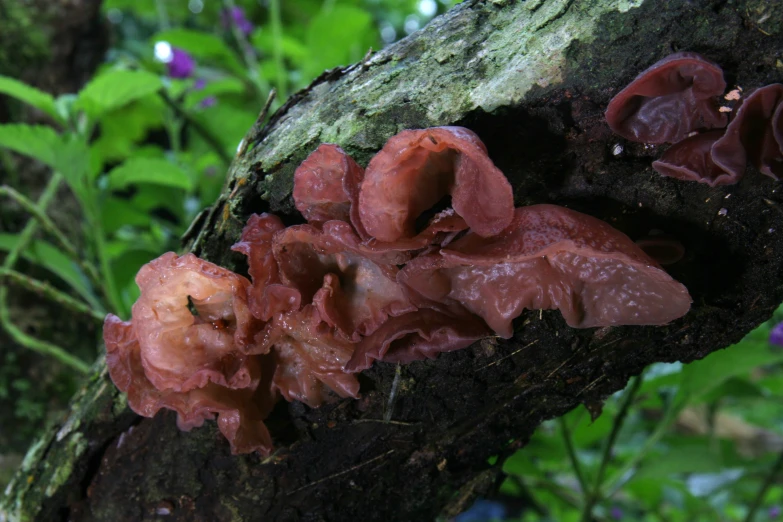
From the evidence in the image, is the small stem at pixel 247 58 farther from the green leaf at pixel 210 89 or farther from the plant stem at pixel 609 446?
the plant stem at pixel 609 446

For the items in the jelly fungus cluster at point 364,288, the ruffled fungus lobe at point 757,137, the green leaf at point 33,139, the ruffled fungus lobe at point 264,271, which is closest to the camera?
the ruffled fungus lobe at point 757,137

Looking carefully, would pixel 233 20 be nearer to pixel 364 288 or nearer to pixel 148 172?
pixel 148 172

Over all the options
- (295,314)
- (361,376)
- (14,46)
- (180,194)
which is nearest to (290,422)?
(361,376)

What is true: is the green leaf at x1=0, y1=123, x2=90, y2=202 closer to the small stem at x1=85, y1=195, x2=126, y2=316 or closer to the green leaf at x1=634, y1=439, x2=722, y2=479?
the small stem at x1=85, y1=195, x2=126, y2=316

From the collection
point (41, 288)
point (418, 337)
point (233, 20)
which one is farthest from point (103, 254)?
point (418, 337)

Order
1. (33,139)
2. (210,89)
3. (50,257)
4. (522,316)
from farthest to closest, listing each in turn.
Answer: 1. (210,89)
2. (50,257)
3. (33,139)
4. (522,316)

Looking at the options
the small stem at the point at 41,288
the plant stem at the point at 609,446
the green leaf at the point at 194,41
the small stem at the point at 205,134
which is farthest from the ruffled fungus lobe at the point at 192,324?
the green leaf at the point at 194,41
